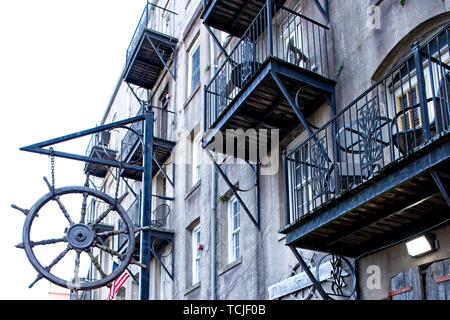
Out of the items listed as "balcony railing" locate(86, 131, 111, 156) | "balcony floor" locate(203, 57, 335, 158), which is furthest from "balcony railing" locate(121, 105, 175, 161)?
"balcony floor" locate(203, 57, 335, 158)

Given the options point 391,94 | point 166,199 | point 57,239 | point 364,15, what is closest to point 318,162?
point 391,94

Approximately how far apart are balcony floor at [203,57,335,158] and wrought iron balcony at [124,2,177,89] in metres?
8.78

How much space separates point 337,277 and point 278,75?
3457mm

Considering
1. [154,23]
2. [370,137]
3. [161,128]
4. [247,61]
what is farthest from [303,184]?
[154,23]

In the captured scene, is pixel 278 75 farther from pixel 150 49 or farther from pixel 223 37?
pixel 150 49

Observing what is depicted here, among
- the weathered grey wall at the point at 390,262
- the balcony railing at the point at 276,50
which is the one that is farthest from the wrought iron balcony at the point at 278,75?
the weathered grey wall at the point at 390,262

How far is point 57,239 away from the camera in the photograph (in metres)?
10.5

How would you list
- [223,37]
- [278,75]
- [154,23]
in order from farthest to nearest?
1. [154,23]
2. [223,37]
3. [278,75]

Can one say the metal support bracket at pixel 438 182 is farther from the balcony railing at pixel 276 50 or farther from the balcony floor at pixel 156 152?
the balcony floor at pixel 156 152

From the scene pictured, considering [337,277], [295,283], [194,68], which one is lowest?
[337,277]

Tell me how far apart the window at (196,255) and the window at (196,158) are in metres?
1.35

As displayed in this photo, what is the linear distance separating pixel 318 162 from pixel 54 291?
54.2 m

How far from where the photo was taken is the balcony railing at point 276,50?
40.7 ft

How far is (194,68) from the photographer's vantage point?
2089cm
